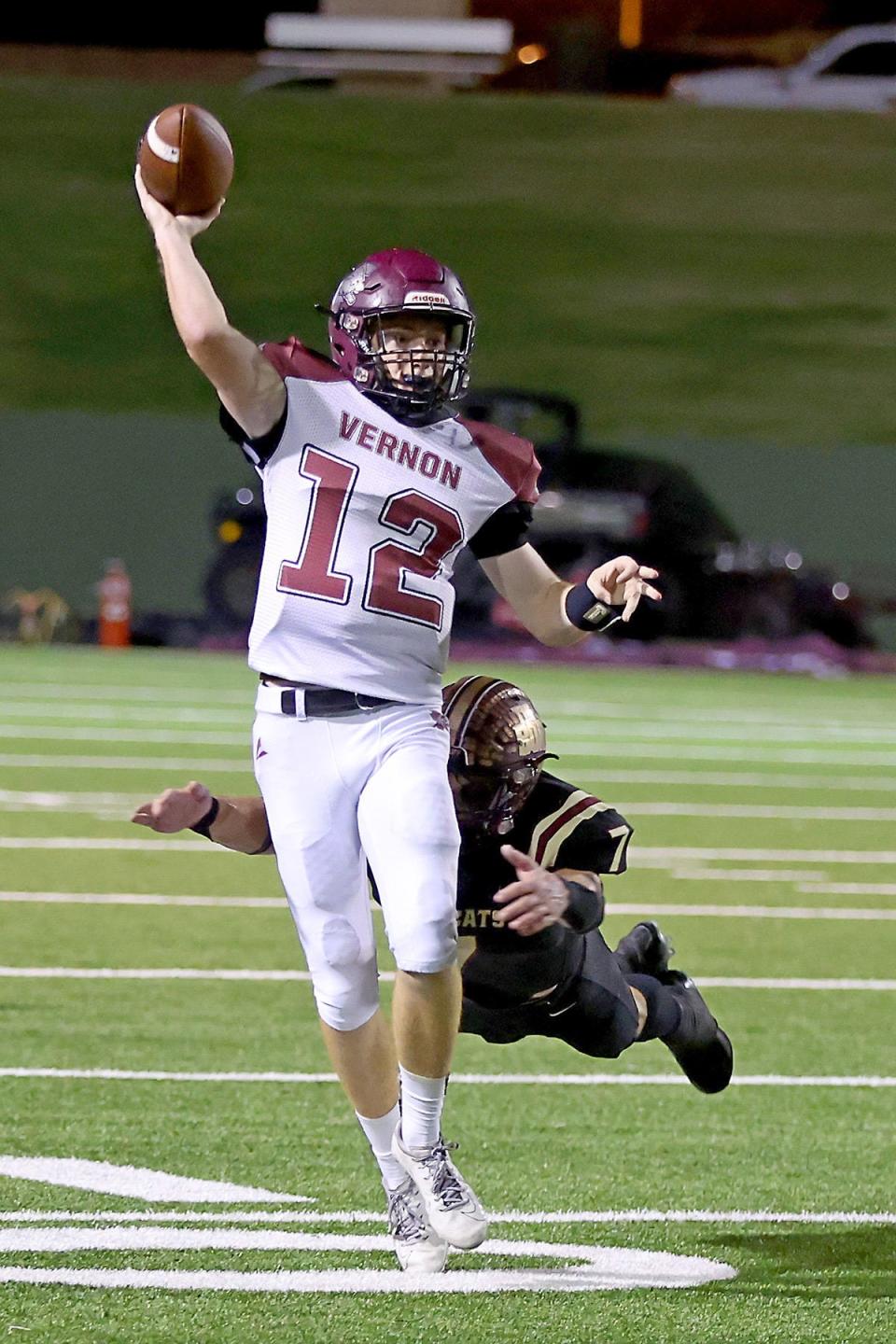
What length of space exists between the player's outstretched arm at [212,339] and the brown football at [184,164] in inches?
1.2

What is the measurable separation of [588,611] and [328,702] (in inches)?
20.8

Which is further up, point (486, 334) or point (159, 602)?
point (486, 334)

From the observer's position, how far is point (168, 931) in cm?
704

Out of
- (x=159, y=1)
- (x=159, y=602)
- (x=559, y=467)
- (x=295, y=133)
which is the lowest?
(x=159, y=602)

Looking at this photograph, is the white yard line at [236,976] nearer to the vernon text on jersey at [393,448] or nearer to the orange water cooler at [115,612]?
the vernon text on jersey at [393,448]

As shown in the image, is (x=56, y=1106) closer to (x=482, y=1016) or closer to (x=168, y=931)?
(x=482, y=1016)

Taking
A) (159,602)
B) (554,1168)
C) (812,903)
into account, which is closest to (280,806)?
(554,1168)

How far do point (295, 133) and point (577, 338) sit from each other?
164 inches

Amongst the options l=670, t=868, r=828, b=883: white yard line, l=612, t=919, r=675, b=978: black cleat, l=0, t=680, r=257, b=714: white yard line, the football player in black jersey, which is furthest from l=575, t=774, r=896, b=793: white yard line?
the football player in black jersey

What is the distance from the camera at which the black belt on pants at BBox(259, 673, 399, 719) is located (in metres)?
3.79

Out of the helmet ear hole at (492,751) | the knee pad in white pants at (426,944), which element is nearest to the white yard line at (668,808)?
the helmet ear hole at (492,751)

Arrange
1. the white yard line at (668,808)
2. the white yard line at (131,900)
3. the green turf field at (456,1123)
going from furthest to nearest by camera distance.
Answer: the white yard line at (668,808) < the white yard line at (131,900) < the green turf field at (456,1123)

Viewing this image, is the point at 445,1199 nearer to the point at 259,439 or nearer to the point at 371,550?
the point at 371,550

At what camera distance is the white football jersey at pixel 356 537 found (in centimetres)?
381
